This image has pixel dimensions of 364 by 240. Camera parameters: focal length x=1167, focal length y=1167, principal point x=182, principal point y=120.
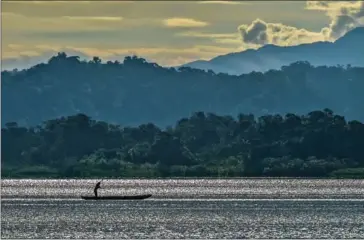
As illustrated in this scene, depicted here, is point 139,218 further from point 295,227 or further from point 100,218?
point 295,227

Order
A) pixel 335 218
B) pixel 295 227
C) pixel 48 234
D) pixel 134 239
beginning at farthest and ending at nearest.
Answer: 1. pixel 335 218
2. pixel 295 227
3. pixel 48 234
4. pixel 134 239

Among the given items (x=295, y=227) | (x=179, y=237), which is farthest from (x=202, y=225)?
(x=179, y=237)

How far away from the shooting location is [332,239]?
494ft

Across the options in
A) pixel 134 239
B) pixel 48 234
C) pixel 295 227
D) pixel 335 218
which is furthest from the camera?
pixel 335 218

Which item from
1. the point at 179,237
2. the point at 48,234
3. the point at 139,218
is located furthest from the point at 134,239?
the point at 139,218

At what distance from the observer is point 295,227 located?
569 feet

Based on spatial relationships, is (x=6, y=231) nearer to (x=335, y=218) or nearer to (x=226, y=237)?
(x=226, y=237)

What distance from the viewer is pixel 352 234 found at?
159m

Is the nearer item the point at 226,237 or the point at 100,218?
the point at 226,237

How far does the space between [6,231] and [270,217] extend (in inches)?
2011

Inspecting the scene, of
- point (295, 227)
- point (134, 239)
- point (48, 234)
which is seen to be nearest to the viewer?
point (134, 239)

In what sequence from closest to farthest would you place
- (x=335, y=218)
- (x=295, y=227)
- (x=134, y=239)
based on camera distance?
(x=134, y=239) → (x=295, y=227) → (x=335, y=218)

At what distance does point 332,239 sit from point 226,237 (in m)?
13.9

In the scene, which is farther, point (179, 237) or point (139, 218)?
point (139, 218)
